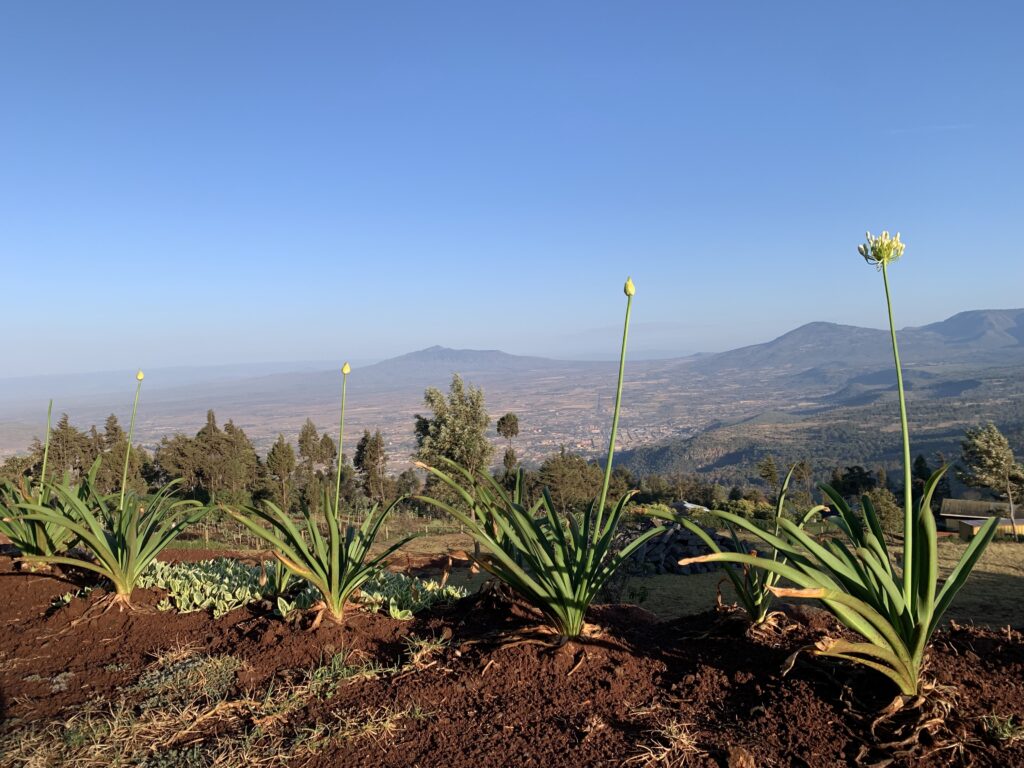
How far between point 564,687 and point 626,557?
3.05 feet

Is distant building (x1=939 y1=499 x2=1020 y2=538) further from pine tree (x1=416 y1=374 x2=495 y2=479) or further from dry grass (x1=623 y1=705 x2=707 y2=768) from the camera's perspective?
dry grass (x1=623 y1=705 x2=707 y2=768)

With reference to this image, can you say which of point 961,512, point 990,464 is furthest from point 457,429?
point 961,512

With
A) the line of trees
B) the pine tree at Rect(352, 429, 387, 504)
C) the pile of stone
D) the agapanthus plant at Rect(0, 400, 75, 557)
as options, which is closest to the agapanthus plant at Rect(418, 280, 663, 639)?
the agapanthus plant at Rect(0, 400, 75, 557)

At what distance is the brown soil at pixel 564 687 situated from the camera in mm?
2424

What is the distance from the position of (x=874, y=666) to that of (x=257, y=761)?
102 inches

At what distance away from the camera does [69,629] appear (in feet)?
13.9

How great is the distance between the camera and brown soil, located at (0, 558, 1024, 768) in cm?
242

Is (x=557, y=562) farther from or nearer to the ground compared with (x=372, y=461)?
farther from the ground

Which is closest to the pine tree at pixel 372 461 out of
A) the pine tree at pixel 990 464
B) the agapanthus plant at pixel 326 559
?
the pine tree at pixel 990 464

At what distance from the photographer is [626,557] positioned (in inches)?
145

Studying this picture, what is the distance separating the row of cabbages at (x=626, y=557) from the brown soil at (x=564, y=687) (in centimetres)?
19

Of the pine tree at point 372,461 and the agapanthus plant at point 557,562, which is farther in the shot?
the pine tree at point 372,461

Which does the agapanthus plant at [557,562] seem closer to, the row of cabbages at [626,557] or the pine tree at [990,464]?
the row of cabbages at [626,557]

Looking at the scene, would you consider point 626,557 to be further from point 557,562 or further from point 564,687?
point 564,687
